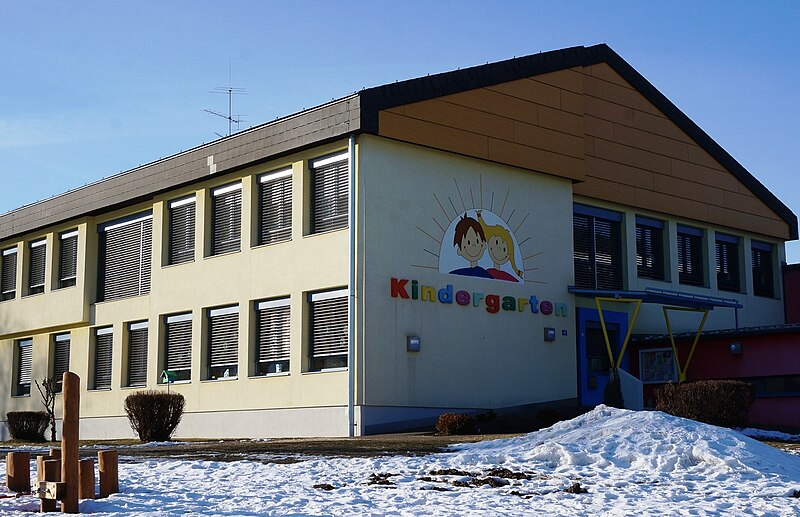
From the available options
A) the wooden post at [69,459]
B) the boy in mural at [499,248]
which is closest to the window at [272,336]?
the boy in mural at [499,248]

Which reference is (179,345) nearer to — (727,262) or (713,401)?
(713,401)

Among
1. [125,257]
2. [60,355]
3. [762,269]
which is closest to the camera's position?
[125,257]

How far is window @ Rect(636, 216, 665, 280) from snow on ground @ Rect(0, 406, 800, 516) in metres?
17.3

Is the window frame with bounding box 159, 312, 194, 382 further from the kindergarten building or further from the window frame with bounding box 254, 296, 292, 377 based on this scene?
the window frame with bounding box 254, 296, 292, 377

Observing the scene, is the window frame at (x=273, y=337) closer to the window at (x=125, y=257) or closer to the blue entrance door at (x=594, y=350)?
the window at (x=125, y=257)

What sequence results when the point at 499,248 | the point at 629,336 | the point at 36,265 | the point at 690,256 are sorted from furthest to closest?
the point at 36,265 < the point at 690,256 < the point at 629,336 < the point at 499,248

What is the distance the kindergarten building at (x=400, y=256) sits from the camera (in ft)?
85.0

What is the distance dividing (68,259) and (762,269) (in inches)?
883

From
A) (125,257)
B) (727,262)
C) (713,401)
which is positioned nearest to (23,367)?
(125,257)

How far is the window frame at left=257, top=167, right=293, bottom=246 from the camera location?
2777 centimetres

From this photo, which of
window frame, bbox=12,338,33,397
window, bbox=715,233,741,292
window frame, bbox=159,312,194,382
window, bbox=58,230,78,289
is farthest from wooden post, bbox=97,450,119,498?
window, bbox=715,233,741,292

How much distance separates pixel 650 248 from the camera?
3416 centimetres

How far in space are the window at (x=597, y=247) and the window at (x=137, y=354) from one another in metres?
12.1

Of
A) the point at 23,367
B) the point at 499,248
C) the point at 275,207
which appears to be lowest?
the point at 23,367
